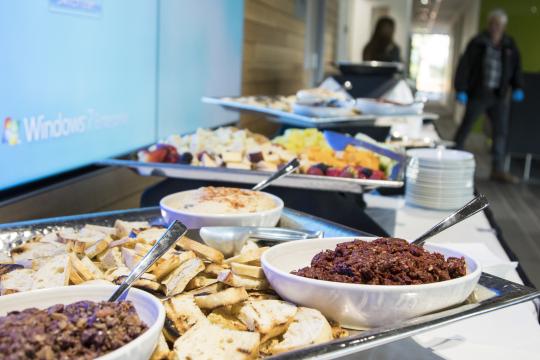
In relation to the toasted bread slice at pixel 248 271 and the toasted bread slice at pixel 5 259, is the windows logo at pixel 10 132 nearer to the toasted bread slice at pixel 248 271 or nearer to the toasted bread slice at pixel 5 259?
the toasted bread slice at pixel 5 259

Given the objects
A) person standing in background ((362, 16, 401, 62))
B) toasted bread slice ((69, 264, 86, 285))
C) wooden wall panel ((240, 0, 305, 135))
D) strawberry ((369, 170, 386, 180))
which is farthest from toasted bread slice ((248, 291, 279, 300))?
person standing in background ((362, 16, 401, 62))

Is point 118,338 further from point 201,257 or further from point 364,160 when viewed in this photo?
point 364,160

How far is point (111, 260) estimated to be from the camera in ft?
3.03

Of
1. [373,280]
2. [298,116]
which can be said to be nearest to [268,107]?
[298,116]

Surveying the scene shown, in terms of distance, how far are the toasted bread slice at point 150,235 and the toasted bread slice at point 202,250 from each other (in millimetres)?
63

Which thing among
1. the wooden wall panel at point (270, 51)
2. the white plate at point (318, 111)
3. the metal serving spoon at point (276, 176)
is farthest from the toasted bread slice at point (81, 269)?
the wooden wall panel at point (270, 51)

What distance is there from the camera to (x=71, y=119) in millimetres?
1683

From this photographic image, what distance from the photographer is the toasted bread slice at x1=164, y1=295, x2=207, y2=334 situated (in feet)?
2.49

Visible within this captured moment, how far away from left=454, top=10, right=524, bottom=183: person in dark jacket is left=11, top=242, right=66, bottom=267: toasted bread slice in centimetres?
538

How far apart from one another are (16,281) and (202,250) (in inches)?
9.8

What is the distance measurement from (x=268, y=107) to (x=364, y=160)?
79 cm

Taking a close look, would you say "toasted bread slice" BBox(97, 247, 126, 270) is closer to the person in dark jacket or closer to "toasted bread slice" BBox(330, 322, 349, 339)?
"toasted bread slice" BBox(330, 322, 349, 339)

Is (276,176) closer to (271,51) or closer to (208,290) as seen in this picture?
(208,290)

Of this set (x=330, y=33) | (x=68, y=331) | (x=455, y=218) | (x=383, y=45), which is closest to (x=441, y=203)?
(x=455, y=218)
